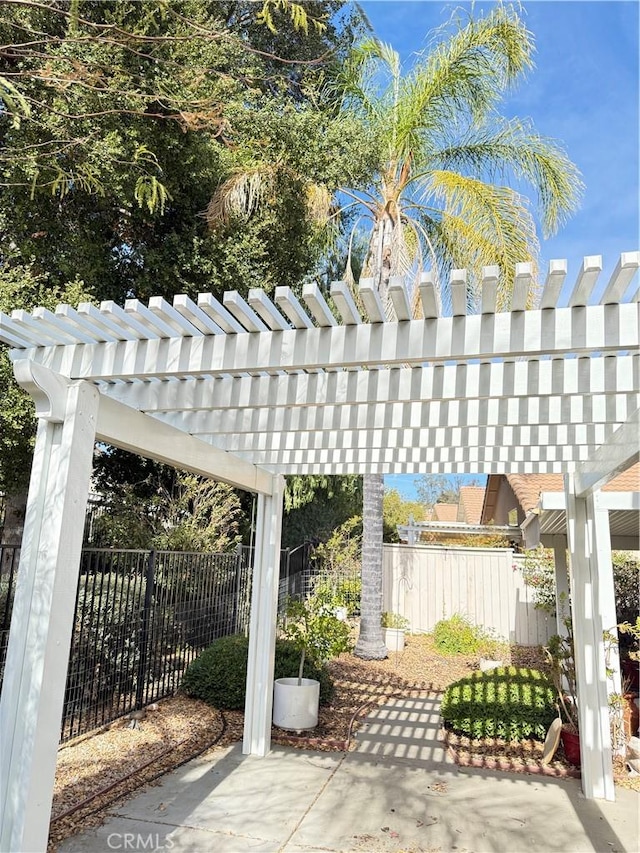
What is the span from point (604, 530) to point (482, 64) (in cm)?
720

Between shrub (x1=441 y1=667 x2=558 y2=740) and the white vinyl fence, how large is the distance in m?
5.27

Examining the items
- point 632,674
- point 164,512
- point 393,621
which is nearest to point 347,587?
point 393,621

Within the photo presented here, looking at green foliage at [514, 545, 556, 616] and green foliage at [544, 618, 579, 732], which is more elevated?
green foliage at [514, 545, 556, 616]

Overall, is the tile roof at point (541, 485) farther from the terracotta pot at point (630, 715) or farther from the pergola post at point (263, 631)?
the pergola post at point (263, 631)

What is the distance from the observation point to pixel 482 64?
8.68m

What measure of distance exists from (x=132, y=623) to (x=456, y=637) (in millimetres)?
6283

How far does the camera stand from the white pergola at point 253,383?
2275mm

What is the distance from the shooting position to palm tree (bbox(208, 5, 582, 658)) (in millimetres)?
8445

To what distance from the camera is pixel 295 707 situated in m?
5.69

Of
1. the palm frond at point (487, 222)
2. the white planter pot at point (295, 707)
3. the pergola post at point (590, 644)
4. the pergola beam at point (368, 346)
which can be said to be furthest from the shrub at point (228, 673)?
the palm frond at point (487, 222)

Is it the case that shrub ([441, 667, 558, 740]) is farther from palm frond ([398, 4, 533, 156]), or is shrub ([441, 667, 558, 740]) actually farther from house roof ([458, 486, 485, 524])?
house roof ([458, 486, 485, 524])

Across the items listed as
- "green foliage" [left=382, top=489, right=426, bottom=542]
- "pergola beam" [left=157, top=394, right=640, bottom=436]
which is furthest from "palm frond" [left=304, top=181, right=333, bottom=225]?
"green foliage" [left=382, top=489, right=426, bottom=542]

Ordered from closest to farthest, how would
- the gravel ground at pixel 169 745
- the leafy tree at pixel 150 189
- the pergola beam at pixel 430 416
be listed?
the pergola beam at pixel 430 416 → the gravel ground at pixel 169 745 → the leafy tree at pixel 150 189

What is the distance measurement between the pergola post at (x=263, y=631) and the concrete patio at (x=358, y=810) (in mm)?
226
